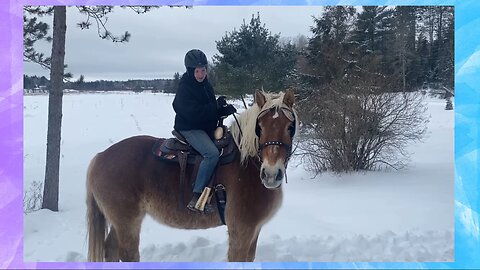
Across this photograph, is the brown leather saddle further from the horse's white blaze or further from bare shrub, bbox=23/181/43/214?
bare shrub, bbox=23/181/43/214

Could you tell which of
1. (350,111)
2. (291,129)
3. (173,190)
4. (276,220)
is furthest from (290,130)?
(350,111)

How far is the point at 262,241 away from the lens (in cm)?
458

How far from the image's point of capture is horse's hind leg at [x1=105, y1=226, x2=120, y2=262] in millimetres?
4023

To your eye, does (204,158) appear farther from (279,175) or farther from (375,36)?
(375,36)

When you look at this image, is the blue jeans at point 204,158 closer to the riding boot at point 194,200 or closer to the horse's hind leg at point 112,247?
the riding boot at point 194,200

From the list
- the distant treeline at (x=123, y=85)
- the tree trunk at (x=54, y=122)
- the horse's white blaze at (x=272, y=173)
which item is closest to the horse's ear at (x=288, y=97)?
the horse's white blaze at (x=272, y=173)

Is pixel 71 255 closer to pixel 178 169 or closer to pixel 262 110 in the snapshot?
pixel 178 169

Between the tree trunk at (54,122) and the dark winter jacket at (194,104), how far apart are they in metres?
1.90

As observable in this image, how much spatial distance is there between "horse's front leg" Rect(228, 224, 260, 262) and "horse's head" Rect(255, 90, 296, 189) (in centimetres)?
68

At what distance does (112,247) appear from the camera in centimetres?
405

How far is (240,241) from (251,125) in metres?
1.06

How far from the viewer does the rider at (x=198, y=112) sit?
3.54 m

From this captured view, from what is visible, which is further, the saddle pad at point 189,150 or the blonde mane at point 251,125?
the saddle pad at point 189,150

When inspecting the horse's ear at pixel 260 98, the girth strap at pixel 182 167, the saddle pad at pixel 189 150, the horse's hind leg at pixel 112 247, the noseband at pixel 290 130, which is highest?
the horse's ear at pixel 260 98
